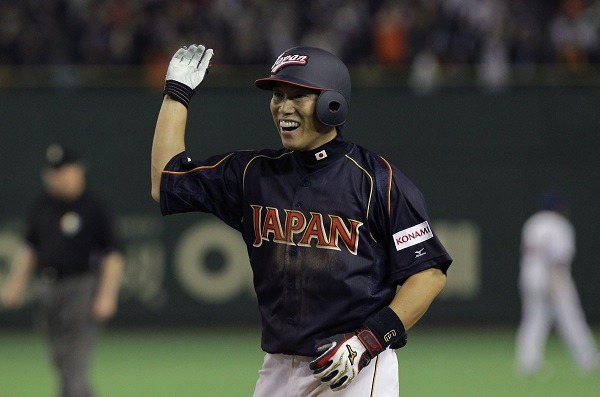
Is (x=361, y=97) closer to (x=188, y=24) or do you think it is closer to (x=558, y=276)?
(x=188, y=24)

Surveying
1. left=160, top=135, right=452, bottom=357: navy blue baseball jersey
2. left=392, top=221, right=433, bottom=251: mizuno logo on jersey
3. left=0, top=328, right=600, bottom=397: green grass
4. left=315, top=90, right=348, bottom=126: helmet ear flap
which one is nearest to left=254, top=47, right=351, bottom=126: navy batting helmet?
left=315, top=90, right=348, bottom=126: helmet ear flap

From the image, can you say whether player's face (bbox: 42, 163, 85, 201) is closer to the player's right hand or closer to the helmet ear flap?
the player's right hand

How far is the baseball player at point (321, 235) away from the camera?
5.64m

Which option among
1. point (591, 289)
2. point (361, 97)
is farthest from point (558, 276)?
point (361, 97)

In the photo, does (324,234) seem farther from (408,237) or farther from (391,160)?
(391,160)

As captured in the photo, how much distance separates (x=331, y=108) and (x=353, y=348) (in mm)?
1167

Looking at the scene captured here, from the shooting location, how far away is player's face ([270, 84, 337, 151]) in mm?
5734

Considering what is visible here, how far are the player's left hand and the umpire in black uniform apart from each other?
17.7 ft

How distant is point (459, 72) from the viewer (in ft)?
63.8

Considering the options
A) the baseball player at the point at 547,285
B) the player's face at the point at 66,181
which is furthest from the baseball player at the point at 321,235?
the baseball player at the point at 547,285

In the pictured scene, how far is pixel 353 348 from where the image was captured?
5473 millimetres

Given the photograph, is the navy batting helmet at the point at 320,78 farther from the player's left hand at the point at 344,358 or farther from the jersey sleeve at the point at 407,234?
the player's left hand at the point at 344,358

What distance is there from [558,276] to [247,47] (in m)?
6.78

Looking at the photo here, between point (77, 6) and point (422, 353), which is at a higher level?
point (77, 6)
